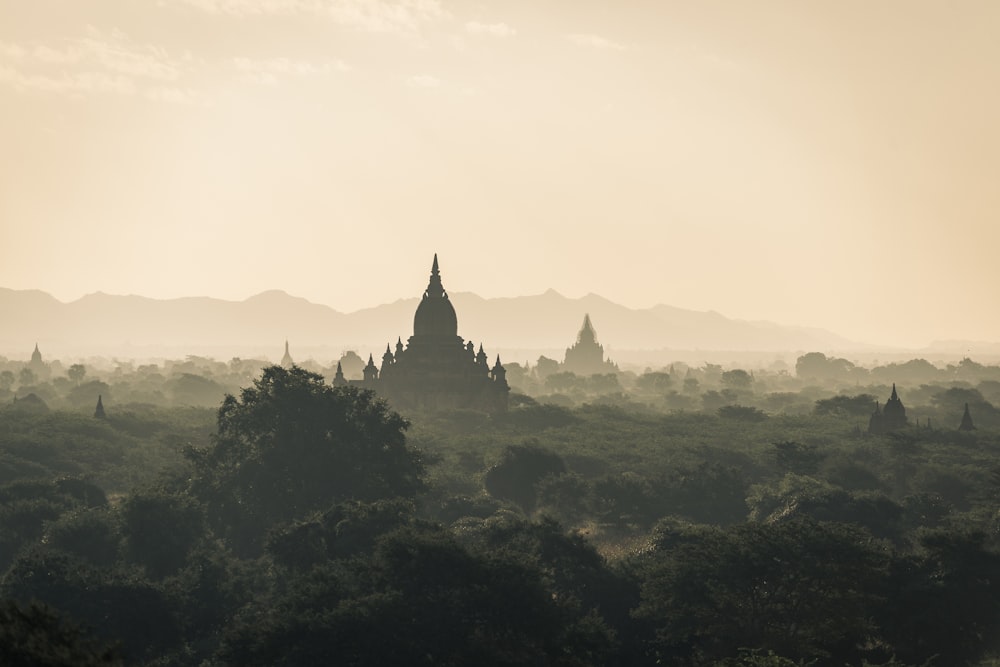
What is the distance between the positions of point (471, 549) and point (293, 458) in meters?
20.2

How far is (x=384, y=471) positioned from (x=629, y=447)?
1145 inches

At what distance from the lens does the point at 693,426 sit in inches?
3777

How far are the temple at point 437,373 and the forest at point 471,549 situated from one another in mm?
25432

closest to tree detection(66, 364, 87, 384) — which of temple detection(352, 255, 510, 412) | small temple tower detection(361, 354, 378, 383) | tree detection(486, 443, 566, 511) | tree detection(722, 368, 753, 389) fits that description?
small temple tower detection(361, 354, 378, 383)

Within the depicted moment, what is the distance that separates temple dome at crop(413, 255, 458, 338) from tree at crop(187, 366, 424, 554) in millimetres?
46583

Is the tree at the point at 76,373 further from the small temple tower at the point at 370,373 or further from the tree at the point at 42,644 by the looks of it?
the tree at the point at 42,644

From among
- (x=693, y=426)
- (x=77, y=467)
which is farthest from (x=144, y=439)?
(x=693, y=426)

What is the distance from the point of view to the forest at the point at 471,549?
35.0 metres

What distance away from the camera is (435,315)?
112 metres

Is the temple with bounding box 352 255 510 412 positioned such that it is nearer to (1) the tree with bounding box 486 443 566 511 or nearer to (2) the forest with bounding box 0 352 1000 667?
(2) the forest with bounding box 0 352 1000 667

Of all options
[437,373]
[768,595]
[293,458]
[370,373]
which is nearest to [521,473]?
[293,458]

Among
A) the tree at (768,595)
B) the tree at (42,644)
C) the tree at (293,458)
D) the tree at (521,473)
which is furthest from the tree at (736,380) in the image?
the tree at (42,644)

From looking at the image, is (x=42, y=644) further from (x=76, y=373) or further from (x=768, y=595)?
(x=76, y=373)

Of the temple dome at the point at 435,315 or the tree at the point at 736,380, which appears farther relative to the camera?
the tree at the point at 736,380
